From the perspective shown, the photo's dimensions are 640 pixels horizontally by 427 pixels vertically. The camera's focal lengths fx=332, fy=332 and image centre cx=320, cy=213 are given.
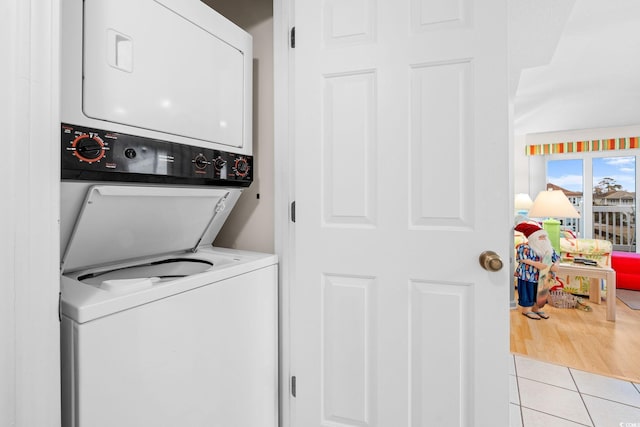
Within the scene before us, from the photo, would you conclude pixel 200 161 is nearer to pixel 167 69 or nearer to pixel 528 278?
pixel 167 69

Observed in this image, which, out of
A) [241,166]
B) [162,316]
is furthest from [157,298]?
[241,166]

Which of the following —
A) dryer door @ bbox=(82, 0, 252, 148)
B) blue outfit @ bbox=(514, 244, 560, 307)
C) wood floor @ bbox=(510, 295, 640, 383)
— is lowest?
wood floor @ bbox=(510, 295, 640, 383)

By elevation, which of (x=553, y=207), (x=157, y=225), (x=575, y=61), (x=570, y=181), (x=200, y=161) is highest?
(x=575, y=61)

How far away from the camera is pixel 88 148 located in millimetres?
861

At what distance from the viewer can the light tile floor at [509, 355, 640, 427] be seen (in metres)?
1.77

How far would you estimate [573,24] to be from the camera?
259cm

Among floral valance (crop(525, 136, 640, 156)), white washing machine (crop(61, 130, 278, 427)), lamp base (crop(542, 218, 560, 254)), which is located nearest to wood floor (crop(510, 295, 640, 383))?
lamp base (crop(542, 218, 560, 254))

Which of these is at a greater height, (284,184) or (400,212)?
(284,184)

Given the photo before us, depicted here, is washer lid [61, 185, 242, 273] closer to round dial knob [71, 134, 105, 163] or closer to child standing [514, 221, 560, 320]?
round dial knob [71, 134, 105, 163]

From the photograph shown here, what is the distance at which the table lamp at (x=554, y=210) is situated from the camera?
157 inches

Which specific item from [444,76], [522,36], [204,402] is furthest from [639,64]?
[204,402]

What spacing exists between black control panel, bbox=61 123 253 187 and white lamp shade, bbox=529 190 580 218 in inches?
161

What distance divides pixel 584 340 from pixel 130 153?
3.54 metres

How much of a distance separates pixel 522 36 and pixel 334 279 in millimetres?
2509
